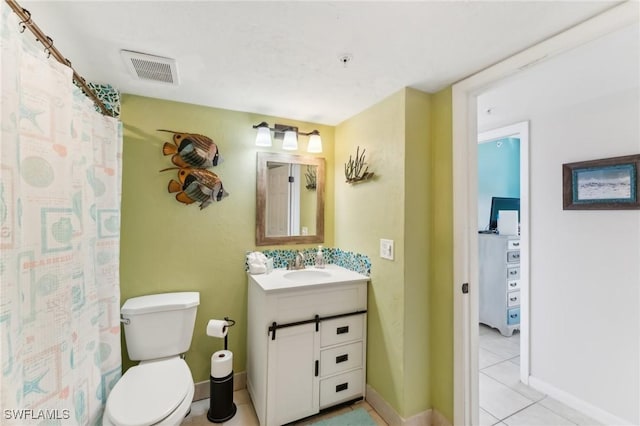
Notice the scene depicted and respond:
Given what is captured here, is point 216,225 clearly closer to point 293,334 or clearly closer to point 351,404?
point 293,334

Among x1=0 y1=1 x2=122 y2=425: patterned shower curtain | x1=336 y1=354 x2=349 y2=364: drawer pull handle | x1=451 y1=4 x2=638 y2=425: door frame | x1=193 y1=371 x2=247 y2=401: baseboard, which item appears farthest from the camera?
x1=193 y1=371 x2=247 y2=401: baseboard

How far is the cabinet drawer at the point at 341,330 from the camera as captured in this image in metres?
1.89

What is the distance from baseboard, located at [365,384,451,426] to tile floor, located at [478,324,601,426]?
14.0 inches

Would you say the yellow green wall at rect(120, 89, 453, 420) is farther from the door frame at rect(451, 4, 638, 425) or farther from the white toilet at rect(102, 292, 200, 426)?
the white toilet at rect(102, 292, 200, 426)

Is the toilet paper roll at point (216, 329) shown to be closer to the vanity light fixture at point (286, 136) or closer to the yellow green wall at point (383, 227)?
the yellow green wall at point (383, 227)

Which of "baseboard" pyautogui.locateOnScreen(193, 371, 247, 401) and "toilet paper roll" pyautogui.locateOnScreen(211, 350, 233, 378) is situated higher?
"toilet paper roll" pyautogui.locateOnScreen(211, 350, 233, 378)

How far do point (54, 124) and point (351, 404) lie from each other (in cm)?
232

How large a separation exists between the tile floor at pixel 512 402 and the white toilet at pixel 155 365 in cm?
196

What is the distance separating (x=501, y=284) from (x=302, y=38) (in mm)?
3355

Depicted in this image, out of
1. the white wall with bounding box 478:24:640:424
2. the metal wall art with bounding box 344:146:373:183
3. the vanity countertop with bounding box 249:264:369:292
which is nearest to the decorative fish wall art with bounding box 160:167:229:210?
the vanity countertop with bounding box 249:264:369:292

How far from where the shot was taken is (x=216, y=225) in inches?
84.5

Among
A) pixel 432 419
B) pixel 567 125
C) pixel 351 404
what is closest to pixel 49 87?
pixel 351 404

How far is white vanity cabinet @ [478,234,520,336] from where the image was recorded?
316 cm

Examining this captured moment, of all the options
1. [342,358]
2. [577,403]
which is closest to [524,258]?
[577,403]
